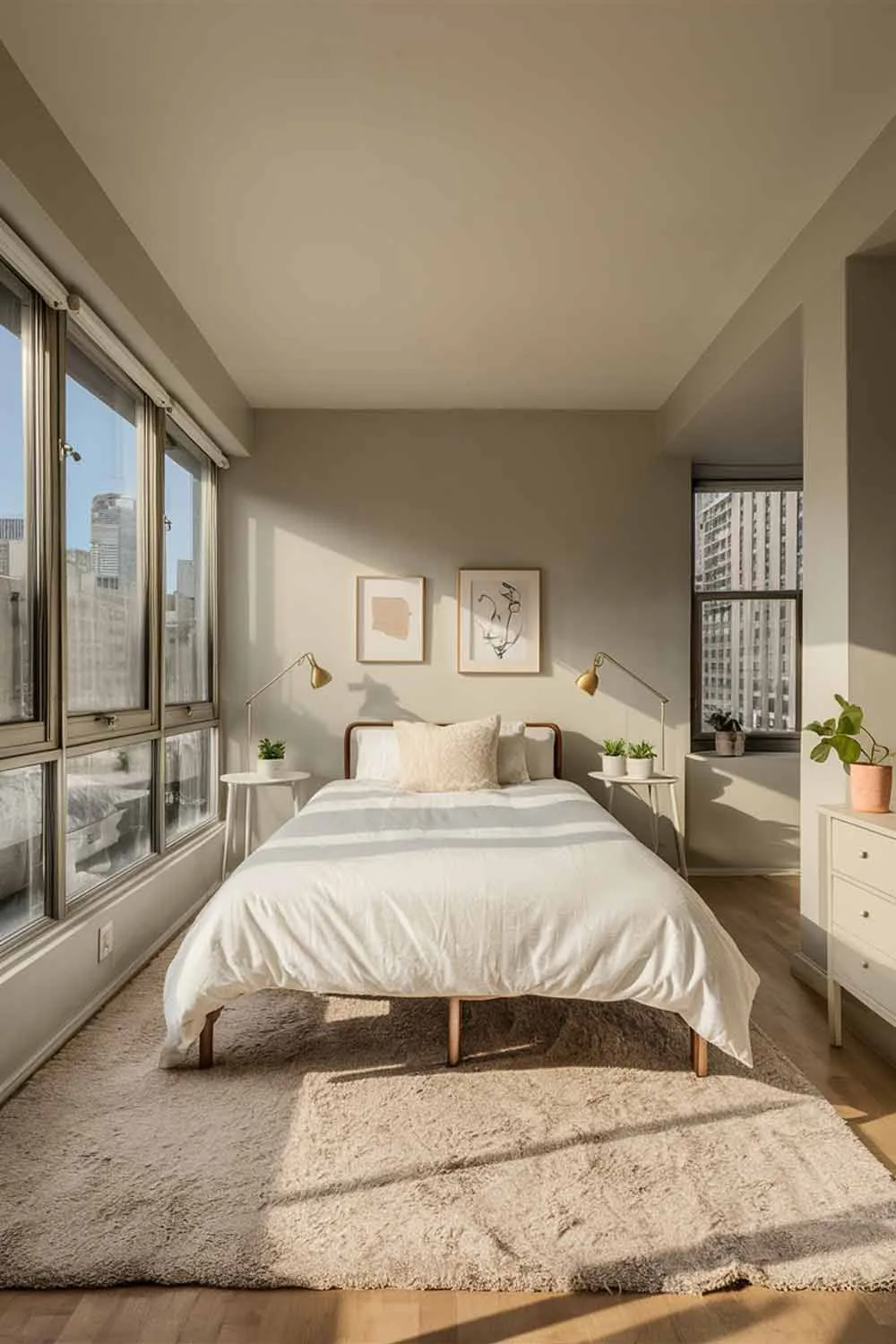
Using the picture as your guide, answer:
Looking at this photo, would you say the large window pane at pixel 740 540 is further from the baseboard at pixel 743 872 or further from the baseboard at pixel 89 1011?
the baseboard at pixel 89 1011

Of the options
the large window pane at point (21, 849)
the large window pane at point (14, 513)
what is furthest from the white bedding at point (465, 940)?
the large window pane at point (14, 513)

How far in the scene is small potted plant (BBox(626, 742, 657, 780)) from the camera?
4934 mm

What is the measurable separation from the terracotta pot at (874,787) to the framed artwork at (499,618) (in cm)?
267

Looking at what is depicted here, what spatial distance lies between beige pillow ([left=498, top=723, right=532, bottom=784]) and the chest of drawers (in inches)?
78.3

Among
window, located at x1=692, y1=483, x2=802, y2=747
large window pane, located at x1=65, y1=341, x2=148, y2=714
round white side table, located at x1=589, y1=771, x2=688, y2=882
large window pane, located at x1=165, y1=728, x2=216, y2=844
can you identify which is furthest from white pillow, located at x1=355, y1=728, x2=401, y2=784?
window, located at x1=692, y1=483, x2=802, y2=747

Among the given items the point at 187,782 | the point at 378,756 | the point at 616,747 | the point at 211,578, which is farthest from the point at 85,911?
the point at 616,747

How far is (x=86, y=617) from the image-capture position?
3361mm

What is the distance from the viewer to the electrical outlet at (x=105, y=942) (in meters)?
3.15

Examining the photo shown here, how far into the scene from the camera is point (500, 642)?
5.33 m

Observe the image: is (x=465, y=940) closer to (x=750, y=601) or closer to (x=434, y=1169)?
(x=434, y=1169)

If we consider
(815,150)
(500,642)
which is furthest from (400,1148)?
(500,642)

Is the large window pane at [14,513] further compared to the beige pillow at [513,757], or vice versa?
the beige pillow at [513,757]

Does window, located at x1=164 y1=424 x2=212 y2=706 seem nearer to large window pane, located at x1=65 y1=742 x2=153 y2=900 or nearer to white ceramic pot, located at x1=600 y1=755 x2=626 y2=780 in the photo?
large window pane, located at x1=65 y1=742 x2=153 y2=900

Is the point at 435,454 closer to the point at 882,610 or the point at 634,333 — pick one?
the point at 634,333
